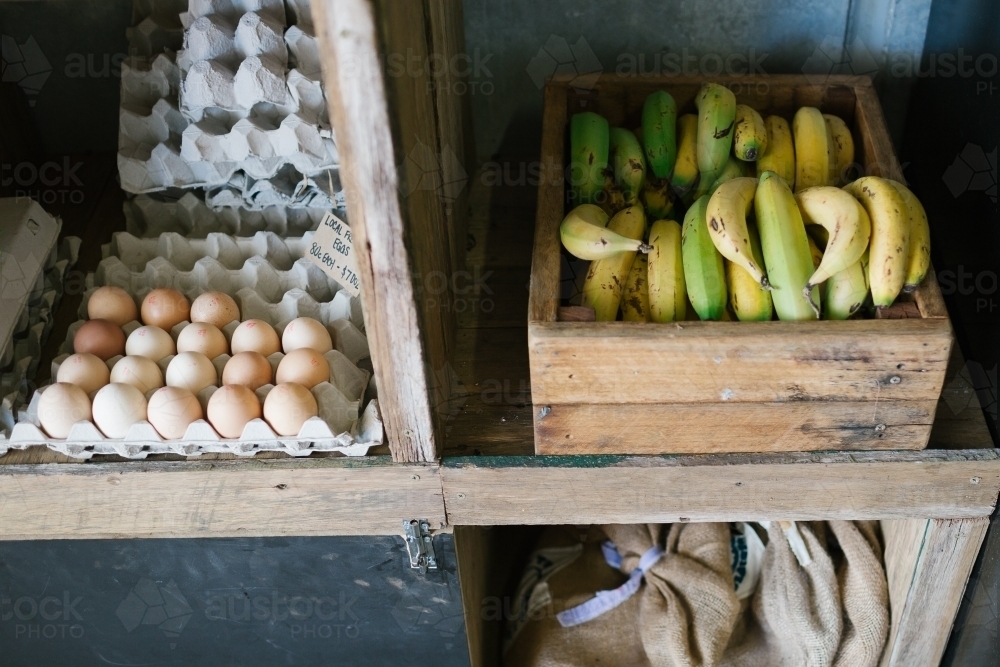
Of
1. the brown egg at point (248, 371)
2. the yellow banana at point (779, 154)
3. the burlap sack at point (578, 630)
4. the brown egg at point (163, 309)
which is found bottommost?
the burlap sack at point (578, 630)

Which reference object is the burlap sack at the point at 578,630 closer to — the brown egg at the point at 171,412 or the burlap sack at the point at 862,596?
the burlap sack at the point at 862,596

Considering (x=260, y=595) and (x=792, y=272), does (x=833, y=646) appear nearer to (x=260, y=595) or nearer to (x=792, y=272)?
(x=792, y=272)

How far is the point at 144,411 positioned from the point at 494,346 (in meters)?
0.52

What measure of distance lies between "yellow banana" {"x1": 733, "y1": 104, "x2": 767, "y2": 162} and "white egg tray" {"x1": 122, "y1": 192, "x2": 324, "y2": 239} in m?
0.70

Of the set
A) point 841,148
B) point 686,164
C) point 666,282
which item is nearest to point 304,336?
point 666,282

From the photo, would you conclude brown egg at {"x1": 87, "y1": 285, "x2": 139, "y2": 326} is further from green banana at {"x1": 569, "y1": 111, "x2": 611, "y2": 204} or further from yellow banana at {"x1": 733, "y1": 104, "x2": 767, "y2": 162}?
yellow banana at {"x1": 733, "y1": 104, "x2": 767, "y2": 162}

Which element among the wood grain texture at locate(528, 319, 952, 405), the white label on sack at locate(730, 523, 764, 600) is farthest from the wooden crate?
the white label on sack at locate(730, 523, 764, 600)

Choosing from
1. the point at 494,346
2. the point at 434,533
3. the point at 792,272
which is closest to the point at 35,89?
the point at 494,346

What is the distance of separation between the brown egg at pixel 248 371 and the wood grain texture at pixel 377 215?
0.72ft

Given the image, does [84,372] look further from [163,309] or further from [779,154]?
[779,154]

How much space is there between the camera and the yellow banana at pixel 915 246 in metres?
1.13

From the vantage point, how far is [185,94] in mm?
1438

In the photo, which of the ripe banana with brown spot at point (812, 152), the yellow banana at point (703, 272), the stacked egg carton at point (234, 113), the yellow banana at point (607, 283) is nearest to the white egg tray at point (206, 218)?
the stacked egg carton at point (234, 113)

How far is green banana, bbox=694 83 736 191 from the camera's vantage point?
4.38 feet
